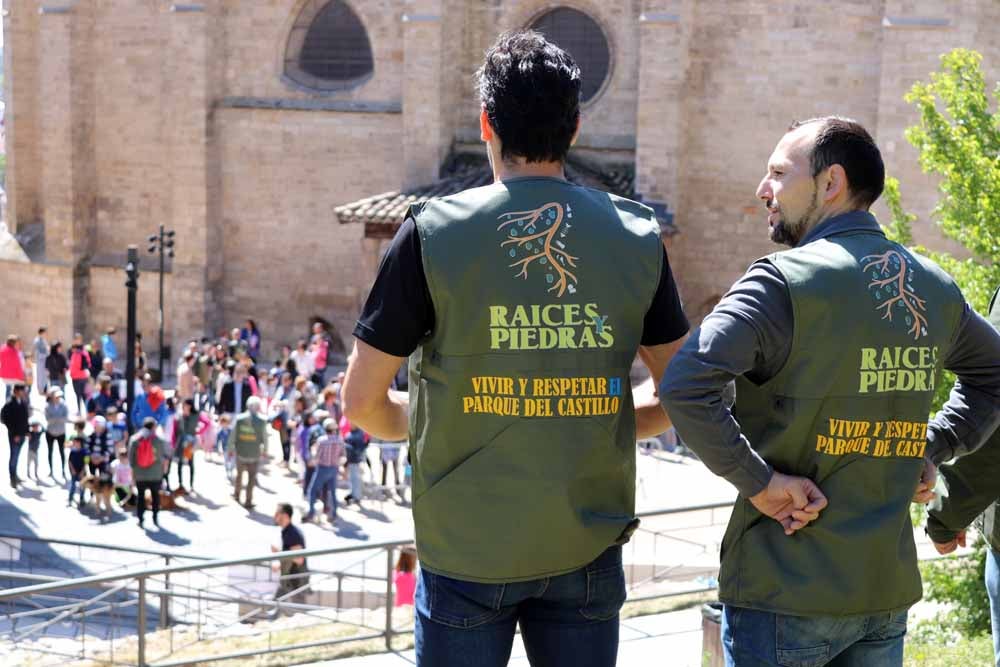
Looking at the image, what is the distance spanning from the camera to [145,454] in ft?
52.2

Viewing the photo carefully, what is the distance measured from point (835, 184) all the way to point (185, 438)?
15984 millimetres

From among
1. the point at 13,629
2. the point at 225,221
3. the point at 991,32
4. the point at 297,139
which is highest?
the point at 991,32

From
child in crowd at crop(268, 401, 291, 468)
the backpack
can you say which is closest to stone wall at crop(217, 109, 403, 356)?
child in crowd at crop(268, 401, 291, 468)

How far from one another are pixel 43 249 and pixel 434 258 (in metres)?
28.9

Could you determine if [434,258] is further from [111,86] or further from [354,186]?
[111,86]

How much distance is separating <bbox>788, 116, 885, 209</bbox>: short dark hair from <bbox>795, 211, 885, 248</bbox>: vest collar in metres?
0.05

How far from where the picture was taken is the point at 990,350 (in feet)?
10.5

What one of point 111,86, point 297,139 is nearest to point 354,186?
point 297,139

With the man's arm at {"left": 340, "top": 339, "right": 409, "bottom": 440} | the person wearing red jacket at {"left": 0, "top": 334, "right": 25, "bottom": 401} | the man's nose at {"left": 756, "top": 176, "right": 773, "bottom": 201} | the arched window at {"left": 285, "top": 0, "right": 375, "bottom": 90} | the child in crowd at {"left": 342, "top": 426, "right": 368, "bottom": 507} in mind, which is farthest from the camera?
the arched window at {"left": 285, "top": 0, "right": 375, "bottom": 90}

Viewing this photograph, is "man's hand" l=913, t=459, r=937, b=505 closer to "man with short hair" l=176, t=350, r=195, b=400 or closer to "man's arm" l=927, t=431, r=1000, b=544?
"man's arm" l=927, t=431, r=1000, b=544

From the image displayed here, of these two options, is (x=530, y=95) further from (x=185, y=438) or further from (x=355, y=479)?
(x=185, y=438)

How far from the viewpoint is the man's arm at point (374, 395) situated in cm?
290

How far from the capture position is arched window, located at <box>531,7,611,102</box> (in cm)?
2627

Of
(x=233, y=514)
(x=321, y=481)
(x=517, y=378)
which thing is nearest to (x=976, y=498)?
(x=517, y=378)
